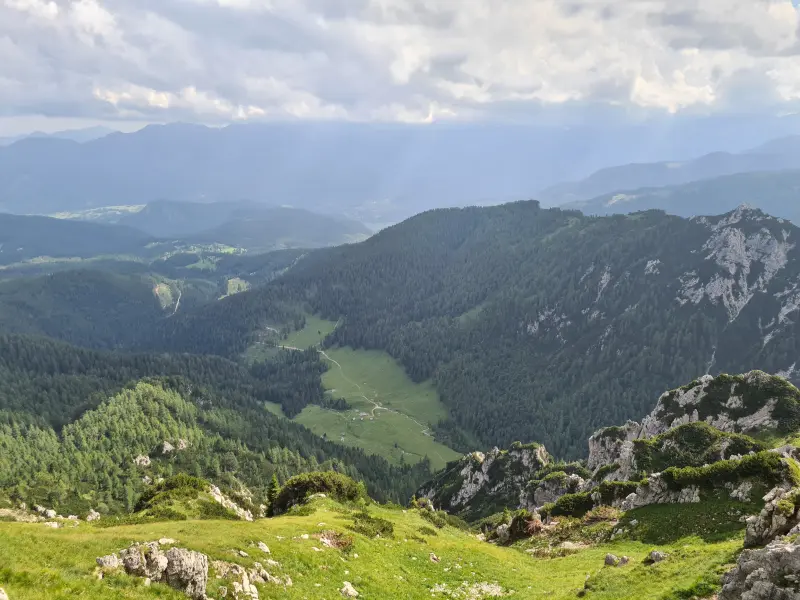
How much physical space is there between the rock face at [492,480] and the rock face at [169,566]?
141 meters

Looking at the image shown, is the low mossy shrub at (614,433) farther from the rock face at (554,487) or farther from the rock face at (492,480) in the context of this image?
the rock face at (554,487)

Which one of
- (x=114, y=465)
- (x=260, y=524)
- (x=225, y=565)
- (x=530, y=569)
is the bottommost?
(x=114, y=465)

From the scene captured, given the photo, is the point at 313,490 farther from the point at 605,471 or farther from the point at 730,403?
the point at 730,403

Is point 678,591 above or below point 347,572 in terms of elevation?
above

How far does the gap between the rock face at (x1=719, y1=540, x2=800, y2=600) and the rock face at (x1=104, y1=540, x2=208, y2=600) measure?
1319 inches

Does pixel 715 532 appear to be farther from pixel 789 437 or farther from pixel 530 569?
pixel 789 437

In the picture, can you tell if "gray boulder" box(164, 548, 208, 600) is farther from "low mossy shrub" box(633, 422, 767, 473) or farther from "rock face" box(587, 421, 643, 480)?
"rock face" box(587, 421, 643, 480)

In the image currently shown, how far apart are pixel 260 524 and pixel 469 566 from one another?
2454 cm

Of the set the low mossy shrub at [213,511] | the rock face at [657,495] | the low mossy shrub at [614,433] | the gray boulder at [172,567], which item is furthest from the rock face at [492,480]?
the gray boulder at [172,567]

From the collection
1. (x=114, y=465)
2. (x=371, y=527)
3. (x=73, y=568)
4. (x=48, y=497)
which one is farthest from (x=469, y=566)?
(x=114, y=465)

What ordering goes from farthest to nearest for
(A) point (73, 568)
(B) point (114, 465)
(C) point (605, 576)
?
1. (B) point (114, 465)
2. (C) point (605, 576)
3. (A) point (73, 568)

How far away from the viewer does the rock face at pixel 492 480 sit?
6594 inches

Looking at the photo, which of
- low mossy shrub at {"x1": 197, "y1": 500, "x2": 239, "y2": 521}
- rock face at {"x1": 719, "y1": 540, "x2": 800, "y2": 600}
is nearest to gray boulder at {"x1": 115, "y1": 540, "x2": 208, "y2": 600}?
rock face at {"x1": 719, "y1": 540, "x2": 800, "y2": 600}

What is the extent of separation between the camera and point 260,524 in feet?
193
